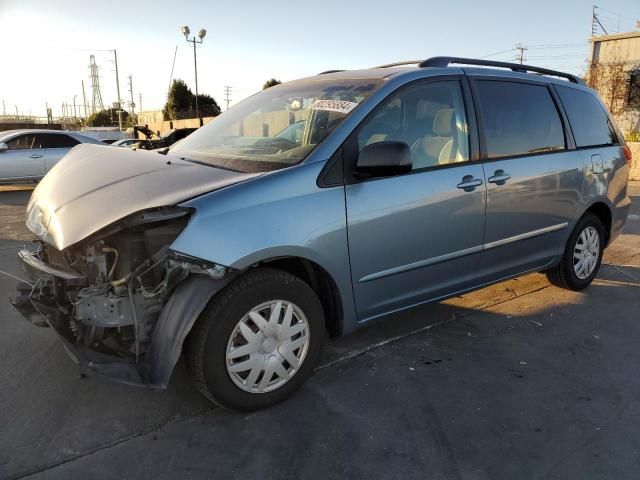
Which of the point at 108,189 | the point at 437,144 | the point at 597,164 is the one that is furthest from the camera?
the point at 597,164

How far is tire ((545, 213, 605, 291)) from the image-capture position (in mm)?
4258

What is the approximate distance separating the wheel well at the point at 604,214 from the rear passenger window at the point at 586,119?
534 mm

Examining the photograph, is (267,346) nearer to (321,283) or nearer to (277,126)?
(321,283)

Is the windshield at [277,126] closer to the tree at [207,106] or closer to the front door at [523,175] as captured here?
the front door at [523,175]

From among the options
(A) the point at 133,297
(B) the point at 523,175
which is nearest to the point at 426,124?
(B) the point at 523,175

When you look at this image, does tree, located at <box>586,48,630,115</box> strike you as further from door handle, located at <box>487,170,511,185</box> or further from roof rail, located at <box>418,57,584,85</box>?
door handle, located at <box>487,170,511,185</box>

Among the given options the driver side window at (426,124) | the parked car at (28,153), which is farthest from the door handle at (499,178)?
the parked car at (28,153)

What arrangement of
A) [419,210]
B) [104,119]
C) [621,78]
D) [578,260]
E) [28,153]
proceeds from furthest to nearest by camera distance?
[104,119] → [621,78] → [28,153] → [578,260] → [419,210]

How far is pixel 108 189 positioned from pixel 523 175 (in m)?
2.72

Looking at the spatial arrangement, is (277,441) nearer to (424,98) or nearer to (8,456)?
(8,456)

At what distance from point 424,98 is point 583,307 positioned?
7.53ft

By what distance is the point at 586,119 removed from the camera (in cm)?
428

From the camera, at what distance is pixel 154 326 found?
2.38 m

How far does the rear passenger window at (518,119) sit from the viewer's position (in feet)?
Answer: 11.3
